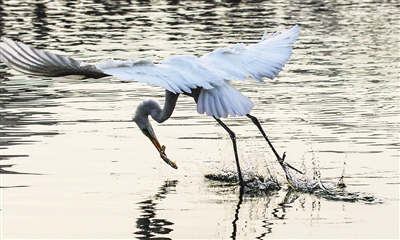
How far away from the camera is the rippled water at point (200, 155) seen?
877 cm

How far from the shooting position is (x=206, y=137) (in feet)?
41.1

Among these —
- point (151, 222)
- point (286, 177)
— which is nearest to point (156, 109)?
point (286, 177)

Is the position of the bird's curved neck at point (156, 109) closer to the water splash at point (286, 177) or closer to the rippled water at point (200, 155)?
the rippled water at point (200, 155)

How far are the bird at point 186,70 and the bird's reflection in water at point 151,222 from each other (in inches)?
29.4

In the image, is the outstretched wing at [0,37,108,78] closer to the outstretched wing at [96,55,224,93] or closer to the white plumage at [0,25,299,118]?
the white plumage at [0,25,299,118]

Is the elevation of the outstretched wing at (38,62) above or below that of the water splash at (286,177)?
above

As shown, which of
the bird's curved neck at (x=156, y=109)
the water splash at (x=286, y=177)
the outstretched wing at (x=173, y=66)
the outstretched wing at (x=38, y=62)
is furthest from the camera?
the bird's curved neck at (x=156, y=109)

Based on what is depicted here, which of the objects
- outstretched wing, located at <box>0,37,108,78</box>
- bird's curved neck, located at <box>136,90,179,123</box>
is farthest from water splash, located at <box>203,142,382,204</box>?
outstretched wing, located at <box>0,37,108,78</box>

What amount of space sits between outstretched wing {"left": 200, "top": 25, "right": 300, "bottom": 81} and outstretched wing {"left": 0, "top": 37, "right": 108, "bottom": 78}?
1.50 meters

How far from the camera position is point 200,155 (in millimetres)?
11539

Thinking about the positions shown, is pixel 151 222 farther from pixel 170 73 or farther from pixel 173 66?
pixel 173 66

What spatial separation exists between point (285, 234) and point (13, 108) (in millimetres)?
7857

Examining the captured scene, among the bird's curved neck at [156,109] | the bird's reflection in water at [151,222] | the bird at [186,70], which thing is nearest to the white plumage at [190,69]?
the bird at [186,70]

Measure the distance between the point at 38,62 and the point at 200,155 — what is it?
330 cm
